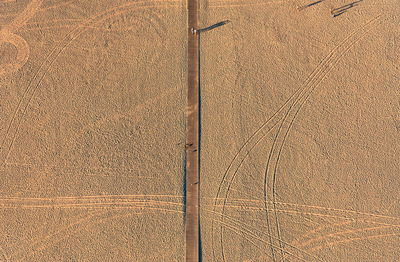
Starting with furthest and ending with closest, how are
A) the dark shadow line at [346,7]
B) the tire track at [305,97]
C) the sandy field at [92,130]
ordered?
the dark shadow line at [346,7] → the tire track at [305,97] → the sandy field at [92,130]

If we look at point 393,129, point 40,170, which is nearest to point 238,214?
point 393,129

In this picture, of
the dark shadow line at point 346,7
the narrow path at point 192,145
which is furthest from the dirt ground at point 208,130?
the narrow path at point 192,145

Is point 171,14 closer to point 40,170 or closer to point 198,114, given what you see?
point 198,114

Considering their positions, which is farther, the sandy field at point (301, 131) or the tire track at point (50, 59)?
the tire track at point (50, 59)

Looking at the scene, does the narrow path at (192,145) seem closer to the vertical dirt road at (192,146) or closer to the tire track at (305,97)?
the vertical dirt road at (192,146)

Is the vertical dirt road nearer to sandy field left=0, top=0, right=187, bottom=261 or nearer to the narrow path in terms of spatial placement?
the narrow path

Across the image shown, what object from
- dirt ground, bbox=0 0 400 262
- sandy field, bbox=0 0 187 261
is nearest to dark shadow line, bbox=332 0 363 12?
dirt ground, bbox=0 0 400 262

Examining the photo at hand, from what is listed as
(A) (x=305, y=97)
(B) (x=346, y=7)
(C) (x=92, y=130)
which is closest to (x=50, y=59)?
(C) (x=92, y=130)

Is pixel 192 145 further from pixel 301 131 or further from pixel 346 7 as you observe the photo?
pixel 346 7
